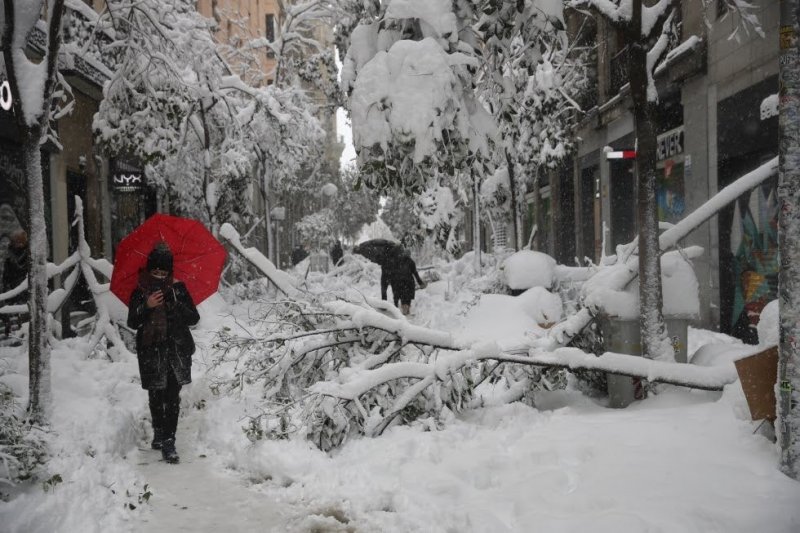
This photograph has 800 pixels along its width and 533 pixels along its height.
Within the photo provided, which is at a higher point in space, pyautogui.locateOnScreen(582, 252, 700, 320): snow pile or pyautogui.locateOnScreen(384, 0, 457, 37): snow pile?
pyautogui.locateOnScreen(384, 0, 457, 37): snow pile

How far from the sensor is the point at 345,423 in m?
5.00

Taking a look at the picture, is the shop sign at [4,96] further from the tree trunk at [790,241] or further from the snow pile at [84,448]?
the tree trunk at [790,241]

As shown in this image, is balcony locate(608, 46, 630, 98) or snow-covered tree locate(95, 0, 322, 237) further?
balcony locate(608, 46, 630, 98)

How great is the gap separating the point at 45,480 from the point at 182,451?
1.55 metres

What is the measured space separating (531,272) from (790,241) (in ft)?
28.0

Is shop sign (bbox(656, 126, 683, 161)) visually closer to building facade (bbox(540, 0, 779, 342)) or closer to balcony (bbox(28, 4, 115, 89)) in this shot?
building facade (bbox(540, 0, 779, 342))

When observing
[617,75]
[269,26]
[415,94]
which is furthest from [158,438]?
[269,26]

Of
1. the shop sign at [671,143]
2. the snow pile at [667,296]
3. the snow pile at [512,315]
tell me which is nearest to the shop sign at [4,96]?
the snow pile at [512,315]

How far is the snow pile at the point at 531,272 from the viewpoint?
1195cm

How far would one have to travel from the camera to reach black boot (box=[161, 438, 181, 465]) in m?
5.14

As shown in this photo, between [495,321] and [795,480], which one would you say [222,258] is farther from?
[795,480]

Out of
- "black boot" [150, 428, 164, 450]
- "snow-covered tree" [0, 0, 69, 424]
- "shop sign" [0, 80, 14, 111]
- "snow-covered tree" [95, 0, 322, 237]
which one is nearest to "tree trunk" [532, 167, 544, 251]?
"snow-covered tree" [95, 0, 322, 237]

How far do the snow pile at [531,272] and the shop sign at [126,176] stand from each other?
10.2 meters

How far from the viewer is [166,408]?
5.36m
